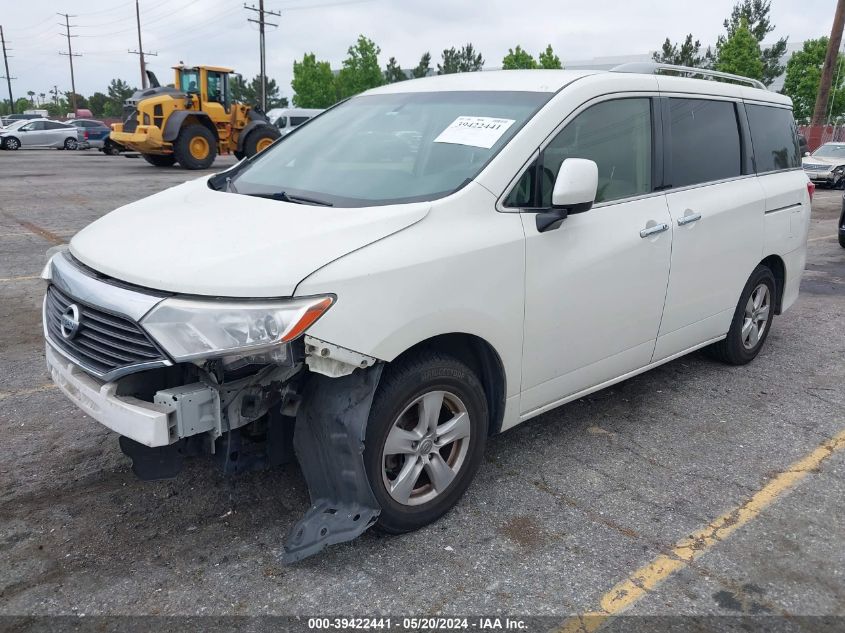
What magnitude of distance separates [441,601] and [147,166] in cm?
2293

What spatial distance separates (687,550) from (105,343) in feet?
7.97

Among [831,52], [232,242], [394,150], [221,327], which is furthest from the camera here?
[831,52]

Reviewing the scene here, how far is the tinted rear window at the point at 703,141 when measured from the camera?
13.3 feet

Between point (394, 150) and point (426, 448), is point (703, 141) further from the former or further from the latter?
point (426, 448)

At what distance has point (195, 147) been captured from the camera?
20.9m

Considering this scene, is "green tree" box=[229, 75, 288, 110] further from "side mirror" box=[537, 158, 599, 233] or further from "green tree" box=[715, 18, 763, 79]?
"side mirror" box=[537, 158, 599, 233]

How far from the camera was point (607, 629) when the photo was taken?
252 cm

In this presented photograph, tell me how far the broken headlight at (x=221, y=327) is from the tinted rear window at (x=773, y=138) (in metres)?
3.71

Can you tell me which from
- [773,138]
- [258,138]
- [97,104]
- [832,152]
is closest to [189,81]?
[258,138]

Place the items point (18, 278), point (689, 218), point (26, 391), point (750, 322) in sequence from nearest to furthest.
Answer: point (689, 218), point (26, 391), point (750, 322), point (18, 278)

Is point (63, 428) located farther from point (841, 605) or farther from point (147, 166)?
point (147, 166)

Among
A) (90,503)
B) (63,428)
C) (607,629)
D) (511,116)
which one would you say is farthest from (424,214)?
(63,428)

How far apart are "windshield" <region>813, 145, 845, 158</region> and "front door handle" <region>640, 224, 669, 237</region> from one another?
21205 mm

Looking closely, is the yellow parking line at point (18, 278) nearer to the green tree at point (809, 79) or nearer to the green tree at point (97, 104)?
the green tree at point (809, 79)
